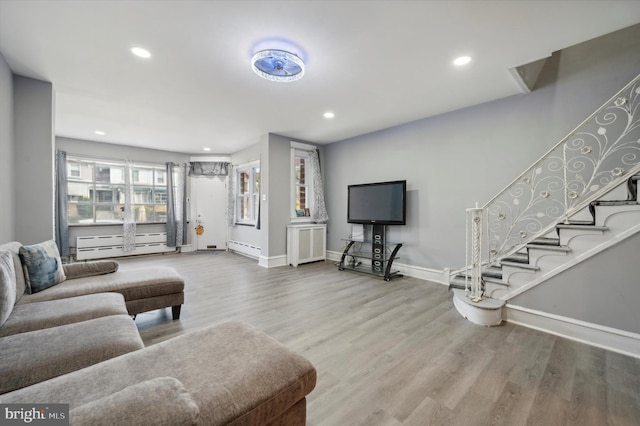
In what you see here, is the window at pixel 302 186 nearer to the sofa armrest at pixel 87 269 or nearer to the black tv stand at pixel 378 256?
the black tv stand at pixel 378 256

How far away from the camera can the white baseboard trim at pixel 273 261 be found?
16.2 ft

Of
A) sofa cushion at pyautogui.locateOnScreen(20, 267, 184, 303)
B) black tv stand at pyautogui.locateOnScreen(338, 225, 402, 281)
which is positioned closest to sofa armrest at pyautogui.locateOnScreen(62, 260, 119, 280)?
sofa cushion at pyautogui.locateOnScreen(20, 267, 184, 303)

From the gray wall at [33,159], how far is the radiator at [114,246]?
10.5 feet

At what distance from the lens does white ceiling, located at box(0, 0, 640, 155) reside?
1.88 meters

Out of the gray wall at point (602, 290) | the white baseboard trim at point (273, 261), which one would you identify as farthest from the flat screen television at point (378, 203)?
the gray wall at point (602, 290)

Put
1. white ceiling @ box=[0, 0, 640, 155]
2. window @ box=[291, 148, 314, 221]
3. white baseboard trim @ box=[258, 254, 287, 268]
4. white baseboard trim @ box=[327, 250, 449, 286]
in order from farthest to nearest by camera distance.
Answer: window @ box=[291, 148, 314, 221], white baseboard trim @ box=[258, 254, 287, 268], white baseboard trim @ box=[327, 250, 449, 286], white ceiling @ box=[0, 0, 640, 155]

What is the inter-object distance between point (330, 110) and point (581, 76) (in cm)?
301

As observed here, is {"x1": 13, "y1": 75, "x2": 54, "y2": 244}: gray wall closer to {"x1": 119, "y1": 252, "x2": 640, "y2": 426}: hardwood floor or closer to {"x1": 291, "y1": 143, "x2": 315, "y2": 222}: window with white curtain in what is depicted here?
{"x1": 119, "y1": 252, "x2": 640, "y2": 426}: hardwood floor

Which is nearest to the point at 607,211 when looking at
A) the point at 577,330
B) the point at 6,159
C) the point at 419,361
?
the point at 577,330

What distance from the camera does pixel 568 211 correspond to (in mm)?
2486

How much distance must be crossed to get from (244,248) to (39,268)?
4.25 m

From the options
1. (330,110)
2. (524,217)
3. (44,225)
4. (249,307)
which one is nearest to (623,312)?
(524,217)

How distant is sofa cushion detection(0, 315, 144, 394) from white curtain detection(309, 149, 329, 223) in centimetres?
424

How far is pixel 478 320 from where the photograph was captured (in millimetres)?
2584
